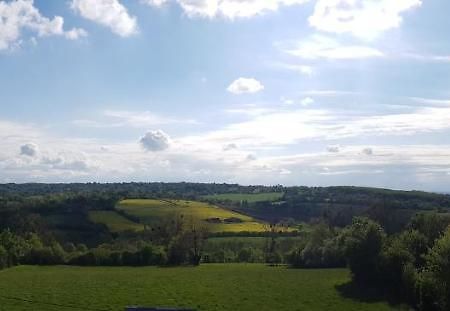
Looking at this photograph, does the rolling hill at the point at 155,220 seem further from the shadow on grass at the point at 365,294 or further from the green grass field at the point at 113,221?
the shadow on grass at the point at 365,294

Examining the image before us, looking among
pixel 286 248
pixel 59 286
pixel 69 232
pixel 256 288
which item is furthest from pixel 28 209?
pixel 256 288

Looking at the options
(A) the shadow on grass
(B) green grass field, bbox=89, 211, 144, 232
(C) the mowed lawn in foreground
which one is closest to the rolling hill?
(B) green grass field, bbox=89, 211, 144, 232

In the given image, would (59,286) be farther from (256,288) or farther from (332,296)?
(332,296)

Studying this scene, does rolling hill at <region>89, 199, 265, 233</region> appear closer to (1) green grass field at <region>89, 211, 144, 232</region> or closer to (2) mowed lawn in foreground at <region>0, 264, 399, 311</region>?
(1) green grass field at <region>89, 211, 144, 232</region>

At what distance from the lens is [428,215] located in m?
90.6

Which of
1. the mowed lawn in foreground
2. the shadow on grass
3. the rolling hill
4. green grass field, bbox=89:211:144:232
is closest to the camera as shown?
the mowed lawn in foreground

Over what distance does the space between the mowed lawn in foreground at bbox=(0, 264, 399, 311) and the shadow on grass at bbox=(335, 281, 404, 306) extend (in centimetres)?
134

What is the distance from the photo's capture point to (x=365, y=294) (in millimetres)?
76750

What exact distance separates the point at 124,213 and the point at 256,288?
114573 mm

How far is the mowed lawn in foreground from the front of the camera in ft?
224

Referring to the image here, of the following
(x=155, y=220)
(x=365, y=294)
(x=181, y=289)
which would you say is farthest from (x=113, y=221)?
(x=365, y=294)

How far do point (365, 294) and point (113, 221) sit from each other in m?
113

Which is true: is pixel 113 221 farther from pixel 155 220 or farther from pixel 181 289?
pixel 181 289

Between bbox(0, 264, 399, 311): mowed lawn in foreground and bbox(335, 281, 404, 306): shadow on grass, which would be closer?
bbox(0, 264, 399, 311): mowed lawn in foreground
